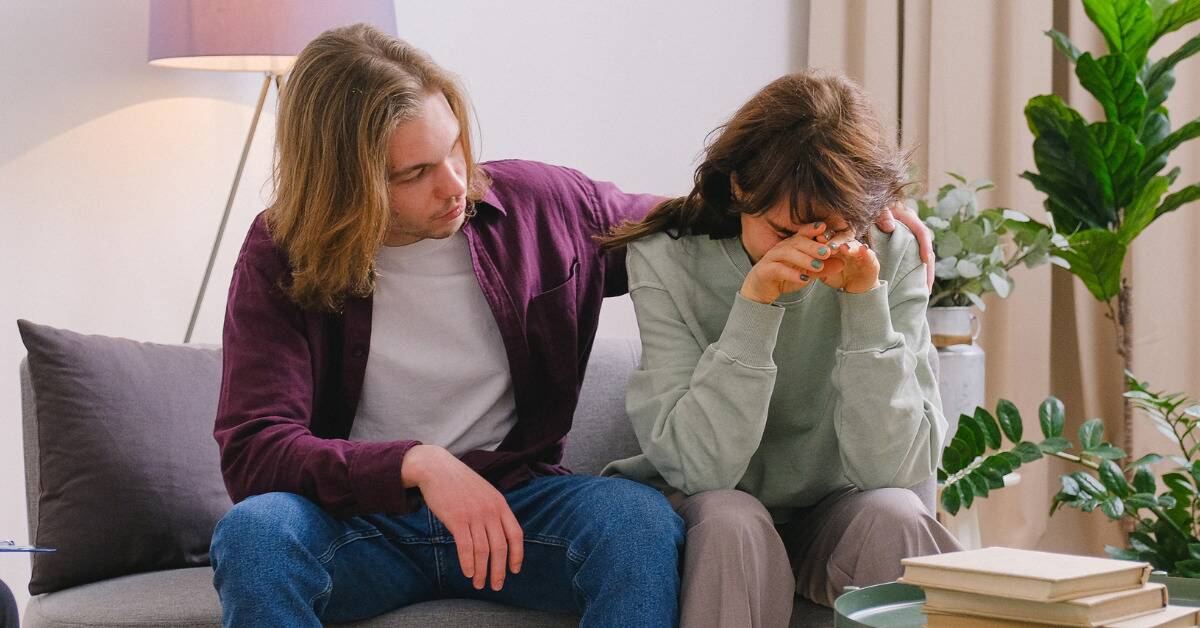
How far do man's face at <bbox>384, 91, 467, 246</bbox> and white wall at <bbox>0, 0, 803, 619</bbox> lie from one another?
3.76 feet

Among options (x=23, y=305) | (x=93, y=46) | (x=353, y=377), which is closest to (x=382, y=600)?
(x=353, y=377)

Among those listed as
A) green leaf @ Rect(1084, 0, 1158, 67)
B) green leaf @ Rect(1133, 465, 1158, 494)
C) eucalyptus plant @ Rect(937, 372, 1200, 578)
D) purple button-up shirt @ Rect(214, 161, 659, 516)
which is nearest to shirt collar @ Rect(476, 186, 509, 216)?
purple button-up shirt @ Rect(214, 161, 659, 516)

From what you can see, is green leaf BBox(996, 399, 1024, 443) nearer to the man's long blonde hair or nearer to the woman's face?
the woman's face

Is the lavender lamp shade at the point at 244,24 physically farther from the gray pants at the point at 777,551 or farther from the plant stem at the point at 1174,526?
the plant stem at the point at 1174,526

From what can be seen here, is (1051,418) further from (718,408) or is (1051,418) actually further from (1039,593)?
(1039,593)

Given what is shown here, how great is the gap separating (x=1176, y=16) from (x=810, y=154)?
1.32 meters

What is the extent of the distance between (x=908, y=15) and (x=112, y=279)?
189 centimetres

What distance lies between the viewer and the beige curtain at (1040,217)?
262 centimetres

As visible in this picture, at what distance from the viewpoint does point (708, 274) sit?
1.55m

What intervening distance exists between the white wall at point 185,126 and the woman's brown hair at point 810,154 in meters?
1.39

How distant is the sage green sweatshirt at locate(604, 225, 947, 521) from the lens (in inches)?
54.6

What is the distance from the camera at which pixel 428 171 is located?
57.6 inches

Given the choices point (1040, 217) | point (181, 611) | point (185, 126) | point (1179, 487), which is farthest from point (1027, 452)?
point (185, 126)

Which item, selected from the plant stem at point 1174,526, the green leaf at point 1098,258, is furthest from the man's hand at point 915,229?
the green leaf at point 1098,258
